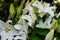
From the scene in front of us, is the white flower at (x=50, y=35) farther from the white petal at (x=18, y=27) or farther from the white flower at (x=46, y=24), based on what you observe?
the white petal at (x=18, y=27)

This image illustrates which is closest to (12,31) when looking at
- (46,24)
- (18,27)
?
(18,27)

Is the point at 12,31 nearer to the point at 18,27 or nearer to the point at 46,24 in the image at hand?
the point at 18,27

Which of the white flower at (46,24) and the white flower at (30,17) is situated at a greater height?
the white flower at (30,17)

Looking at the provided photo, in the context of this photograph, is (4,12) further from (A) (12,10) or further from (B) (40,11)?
(B) (40,11)

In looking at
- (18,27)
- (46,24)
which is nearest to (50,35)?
(46,24)

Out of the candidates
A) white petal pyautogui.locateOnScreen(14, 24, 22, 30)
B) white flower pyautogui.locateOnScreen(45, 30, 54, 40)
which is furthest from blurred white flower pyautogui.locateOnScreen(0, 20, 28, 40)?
white flower pyautogui.locateOnScreen(45, 30, 54, 40)

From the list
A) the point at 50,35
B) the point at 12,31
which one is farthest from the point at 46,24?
the point at 12,31

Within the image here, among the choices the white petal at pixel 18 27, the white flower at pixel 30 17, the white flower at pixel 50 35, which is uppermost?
the white flower at pixel 30 17

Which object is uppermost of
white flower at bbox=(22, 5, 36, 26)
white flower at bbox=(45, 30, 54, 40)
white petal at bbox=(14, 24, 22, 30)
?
white flower at bbox=(22, 5, 36, 26)

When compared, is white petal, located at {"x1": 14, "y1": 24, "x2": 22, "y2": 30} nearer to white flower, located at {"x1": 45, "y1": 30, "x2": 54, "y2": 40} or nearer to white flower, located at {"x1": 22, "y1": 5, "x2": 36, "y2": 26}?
white flower, located at {"x1": 22, "y1": 5, "x2": 36, "y2": 26}

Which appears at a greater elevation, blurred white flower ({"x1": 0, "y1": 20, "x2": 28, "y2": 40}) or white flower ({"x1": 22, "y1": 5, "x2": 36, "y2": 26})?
white flower ({"x1": 22, "y1": 5, "x2": 36, "y2": 26})

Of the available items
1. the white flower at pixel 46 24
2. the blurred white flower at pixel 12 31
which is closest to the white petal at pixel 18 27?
the blurred white flower at pixel 12 31

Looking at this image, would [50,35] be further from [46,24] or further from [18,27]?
[18,27]
